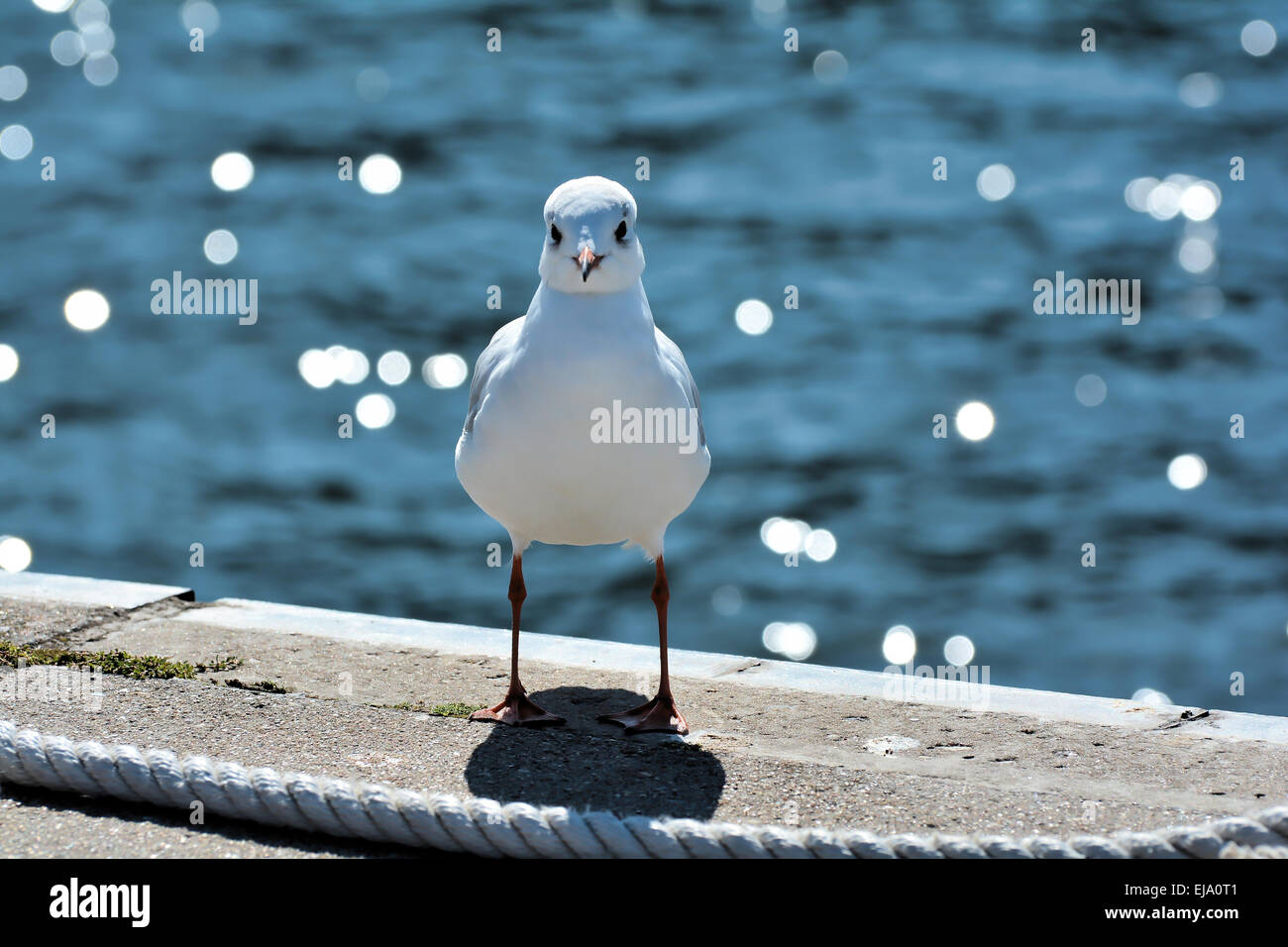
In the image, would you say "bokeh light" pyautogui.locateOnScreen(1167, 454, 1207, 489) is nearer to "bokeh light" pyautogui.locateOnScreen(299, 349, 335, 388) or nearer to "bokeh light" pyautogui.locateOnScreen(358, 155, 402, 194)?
"bokeh light" pyautogui.locateOnScreen(299, 349, 335, 388)

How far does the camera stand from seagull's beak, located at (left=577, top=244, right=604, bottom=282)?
464 cm

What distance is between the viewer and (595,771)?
4.66 metres

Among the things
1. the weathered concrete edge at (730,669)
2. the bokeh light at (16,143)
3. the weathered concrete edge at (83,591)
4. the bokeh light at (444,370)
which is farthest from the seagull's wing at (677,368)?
the bokeh light at (16,143)

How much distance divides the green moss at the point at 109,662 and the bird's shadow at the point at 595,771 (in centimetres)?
127

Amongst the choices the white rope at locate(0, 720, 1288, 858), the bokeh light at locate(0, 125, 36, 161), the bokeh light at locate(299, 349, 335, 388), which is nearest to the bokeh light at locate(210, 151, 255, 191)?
the bokeh light at locate(0, 125, 36, 161)

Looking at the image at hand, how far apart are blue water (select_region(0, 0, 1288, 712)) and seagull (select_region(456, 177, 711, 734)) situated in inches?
199

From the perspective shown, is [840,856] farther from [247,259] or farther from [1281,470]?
[247,259]

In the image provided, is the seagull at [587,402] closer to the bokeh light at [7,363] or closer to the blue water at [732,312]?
the blue water at [732,312]

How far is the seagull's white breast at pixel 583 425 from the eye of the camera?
4727 millimetres

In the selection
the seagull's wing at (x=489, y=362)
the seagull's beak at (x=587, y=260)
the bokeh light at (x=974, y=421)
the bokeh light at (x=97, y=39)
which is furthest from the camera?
the bokeh light at (x=97, y=39)

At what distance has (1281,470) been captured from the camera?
37.5ft

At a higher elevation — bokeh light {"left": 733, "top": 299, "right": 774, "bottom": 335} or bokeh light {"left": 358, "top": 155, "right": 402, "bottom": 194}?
Result: bokeh light {"left": 358, "top": 155, "right": 402, "bottom": 194}

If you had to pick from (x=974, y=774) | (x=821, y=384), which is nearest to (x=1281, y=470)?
(x=821, y=384)

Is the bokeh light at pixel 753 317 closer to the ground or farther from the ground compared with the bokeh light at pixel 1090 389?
farther from the ground
